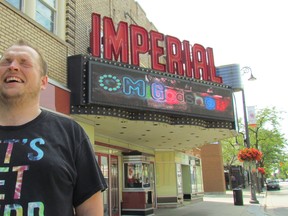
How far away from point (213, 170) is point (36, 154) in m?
33.6

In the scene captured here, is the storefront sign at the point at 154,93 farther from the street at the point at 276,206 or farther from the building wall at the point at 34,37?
the street at the point at 276,206

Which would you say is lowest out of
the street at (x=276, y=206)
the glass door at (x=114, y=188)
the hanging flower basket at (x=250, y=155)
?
the street at (x=276, y=206)

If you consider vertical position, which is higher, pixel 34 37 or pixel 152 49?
pixel 152 49

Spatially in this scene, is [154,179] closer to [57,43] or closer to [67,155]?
[57,43]

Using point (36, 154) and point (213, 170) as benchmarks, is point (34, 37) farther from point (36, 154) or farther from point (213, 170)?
point (213, 170)

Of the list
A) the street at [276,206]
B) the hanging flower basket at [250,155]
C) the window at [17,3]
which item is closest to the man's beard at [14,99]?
the window at [17,3]

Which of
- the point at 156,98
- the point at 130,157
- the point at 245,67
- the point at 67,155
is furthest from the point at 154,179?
the point at 67,155

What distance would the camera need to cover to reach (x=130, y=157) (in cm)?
1545

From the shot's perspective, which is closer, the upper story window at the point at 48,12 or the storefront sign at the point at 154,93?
the upper story window at the point at 48,12

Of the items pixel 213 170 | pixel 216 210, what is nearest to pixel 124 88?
pixel 216 210

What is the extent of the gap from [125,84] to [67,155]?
8769 millimetres

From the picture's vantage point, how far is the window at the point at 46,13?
376 inches

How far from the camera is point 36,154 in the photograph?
177 centimetres

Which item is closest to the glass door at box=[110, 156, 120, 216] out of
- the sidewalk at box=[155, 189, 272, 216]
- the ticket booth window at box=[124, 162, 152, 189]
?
the ticket booth window at box=[124, 162, 152, 189]
